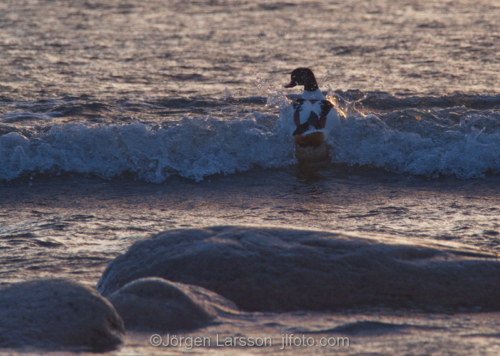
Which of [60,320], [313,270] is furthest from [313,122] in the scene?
[60,320]

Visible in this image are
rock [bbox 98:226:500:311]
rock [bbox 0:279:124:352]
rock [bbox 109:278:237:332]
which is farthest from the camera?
rock [bbox 98:226:500:311]

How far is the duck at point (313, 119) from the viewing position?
7160mm

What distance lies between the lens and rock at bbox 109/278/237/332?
289 cm

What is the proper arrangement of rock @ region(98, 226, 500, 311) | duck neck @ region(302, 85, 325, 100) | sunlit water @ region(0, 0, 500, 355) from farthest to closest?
duck neck @ region(302, 85, 325, 100), sunlit water @ region(0, 0, 500, 355), rock @ region(98, 226, 500, 311)

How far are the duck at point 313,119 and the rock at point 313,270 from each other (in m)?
3.69

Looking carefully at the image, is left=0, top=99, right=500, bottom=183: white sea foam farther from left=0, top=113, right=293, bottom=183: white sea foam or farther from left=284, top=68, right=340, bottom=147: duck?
left=284, top=68, right=340, bottom=147: duck

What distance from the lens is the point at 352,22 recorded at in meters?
16.1

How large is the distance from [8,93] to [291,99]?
4.53 meters

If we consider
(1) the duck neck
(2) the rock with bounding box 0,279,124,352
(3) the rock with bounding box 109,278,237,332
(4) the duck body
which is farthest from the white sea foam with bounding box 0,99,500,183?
(2) the rock with bounding box 0,279,124,352

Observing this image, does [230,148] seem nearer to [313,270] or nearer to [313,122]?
[313,122]

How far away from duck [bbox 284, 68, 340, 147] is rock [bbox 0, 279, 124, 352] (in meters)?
4.65

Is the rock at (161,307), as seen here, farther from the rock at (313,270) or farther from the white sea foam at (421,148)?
the white sea foam at (421,148)

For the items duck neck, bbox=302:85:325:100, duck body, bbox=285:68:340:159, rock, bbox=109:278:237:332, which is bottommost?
rock, bbox=109:278:237:332

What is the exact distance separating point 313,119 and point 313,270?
3997mm
